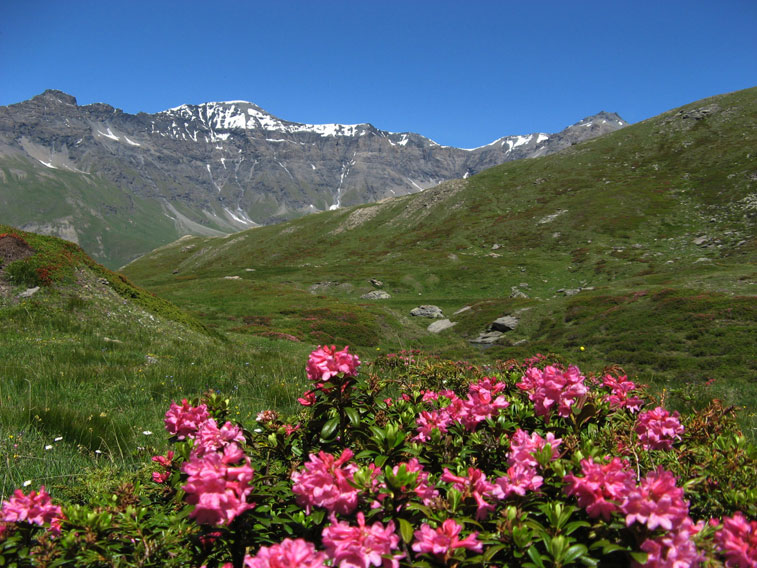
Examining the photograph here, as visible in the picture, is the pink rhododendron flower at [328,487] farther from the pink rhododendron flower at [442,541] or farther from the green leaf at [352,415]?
the green leaf at [352,415]

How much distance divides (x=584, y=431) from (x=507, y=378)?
168cm

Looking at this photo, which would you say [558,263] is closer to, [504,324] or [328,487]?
[504,324]

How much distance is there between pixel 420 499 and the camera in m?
2.22

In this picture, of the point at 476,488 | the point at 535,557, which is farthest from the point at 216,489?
the point at 535,557

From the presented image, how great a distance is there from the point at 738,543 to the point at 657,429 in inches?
62.1

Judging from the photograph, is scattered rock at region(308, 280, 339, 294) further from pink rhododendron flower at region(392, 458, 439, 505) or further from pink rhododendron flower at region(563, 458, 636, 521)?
pink rhododendron flower at region(563, 458, 636, 521)

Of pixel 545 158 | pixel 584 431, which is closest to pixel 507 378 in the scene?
pixel 584 431

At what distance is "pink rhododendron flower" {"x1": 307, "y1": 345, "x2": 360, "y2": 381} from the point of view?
9.32ft

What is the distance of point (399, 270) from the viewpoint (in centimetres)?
7438

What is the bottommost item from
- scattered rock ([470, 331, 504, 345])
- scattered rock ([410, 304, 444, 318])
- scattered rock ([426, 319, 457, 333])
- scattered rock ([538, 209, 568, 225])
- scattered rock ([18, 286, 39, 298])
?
scattered rock ([470, 331, 504, 345])

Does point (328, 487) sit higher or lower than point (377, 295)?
lower

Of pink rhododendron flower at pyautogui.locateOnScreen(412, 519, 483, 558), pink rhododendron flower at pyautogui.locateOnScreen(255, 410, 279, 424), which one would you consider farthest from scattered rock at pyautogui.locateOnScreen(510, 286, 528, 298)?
pink rhododendron flower at pyautogui.locateOnScreen(412, 519, 483, 558)

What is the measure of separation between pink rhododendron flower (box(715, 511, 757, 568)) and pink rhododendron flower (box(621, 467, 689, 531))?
0.25 m

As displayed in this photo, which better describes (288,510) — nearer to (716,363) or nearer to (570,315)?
(716,363)
